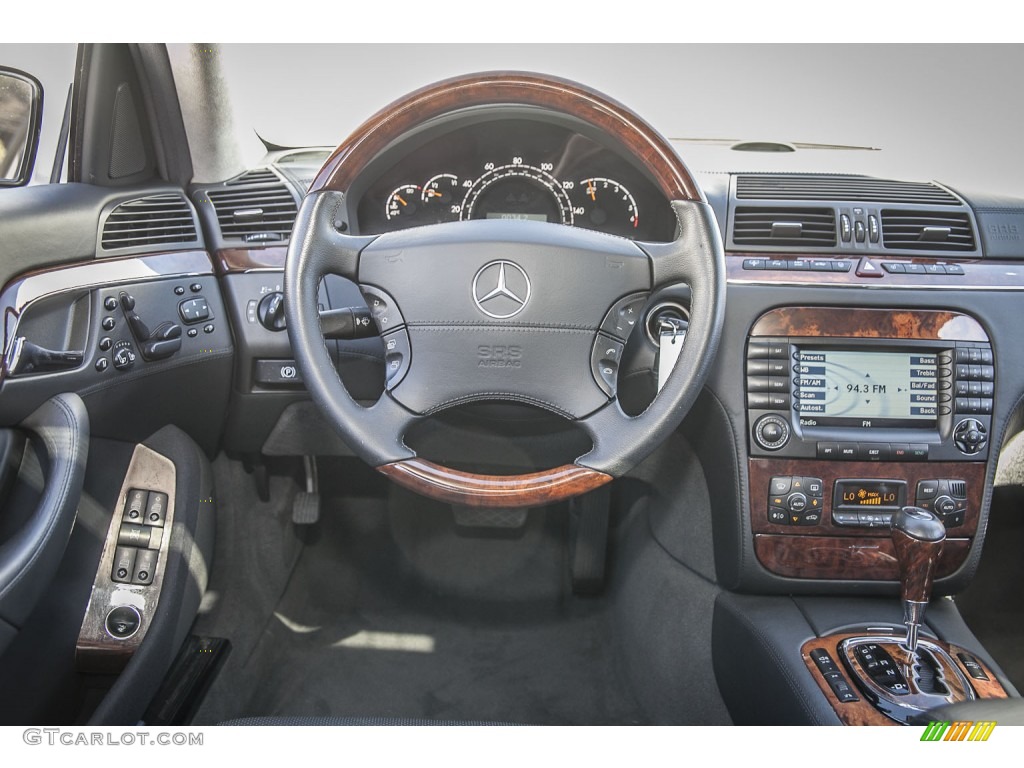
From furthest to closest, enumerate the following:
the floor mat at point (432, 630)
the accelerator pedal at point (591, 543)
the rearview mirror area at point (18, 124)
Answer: the accelerator pedal at point (591, 543) < the floor mat at point (432, 630) < the rearview mirror area at point (18, 124)

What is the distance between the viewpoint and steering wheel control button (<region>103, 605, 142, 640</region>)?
1.68 metres

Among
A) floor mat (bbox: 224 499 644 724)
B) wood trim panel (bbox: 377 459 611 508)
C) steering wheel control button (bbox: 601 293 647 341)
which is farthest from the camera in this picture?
floor mat (bbox: 224 499 644 724)

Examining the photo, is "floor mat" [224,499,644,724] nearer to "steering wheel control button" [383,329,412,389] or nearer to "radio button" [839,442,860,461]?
"radio button" [839,442,860,461]

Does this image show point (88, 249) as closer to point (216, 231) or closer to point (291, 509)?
point (216, 231)

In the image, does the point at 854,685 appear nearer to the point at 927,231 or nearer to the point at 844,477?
the point at 844,477

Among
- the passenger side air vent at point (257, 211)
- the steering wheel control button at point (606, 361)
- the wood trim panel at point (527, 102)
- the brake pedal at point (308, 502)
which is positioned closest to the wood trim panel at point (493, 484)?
the steering wheel control button at point (606, 361)

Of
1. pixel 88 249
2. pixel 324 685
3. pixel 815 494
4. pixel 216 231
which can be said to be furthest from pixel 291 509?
pixel 815 494

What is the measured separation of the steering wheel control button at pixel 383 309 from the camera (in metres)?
1.38

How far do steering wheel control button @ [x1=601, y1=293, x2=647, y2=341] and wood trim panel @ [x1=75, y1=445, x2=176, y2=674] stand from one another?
1.06m

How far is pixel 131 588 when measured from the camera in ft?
5.69

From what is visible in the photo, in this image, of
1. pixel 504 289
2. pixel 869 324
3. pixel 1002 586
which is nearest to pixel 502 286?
pixel 504 289

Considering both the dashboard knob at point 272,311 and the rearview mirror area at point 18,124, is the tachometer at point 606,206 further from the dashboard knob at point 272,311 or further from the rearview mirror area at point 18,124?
the rearview mirror area at point 18,124

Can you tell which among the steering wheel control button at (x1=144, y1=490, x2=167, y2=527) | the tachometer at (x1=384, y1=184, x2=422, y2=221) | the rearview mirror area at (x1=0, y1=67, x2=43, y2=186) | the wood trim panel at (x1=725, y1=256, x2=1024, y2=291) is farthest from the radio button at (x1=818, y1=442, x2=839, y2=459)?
the rearview mirror area at (x1=0, y1=67, x2=43, y2=186)

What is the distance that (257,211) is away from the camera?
6.02 ft
